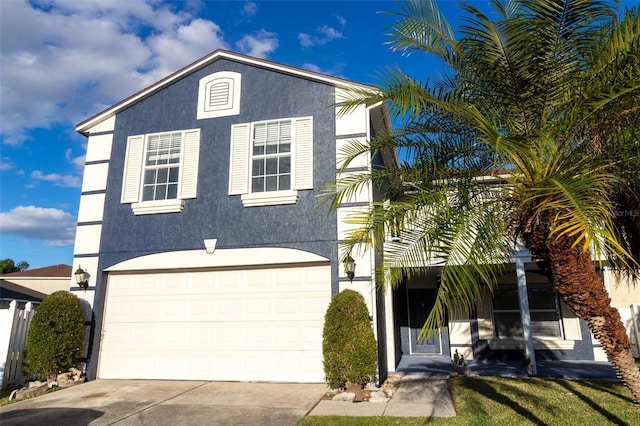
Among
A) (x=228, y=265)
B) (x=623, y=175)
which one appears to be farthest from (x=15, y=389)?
(x=623, y=175)

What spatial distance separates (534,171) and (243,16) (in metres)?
8.55

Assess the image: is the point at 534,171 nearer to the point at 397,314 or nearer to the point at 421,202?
the point at 421,202

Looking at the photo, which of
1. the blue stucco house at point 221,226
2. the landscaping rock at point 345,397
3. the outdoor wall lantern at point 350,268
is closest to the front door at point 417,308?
the blue stucco house at point 221,226

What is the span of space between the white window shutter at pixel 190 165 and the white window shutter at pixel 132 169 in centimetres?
117

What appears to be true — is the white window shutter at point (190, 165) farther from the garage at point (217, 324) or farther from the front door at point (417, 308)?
the front door at point (417, 308)

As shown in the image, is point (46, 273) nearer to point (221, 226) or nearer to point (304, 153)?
point (221, 226)

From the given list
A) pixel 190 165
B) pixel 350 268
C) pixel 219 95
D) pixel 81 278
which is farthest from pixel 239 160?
pixel 81 278

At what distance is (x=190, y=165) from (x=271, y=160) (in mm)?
1983

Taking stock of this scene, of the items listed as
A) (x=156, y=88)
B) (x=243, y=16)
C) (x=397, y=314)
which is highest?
(x=243, y=16)

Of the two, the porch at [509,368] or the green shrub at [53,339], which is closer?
the green shrub at [53,339]

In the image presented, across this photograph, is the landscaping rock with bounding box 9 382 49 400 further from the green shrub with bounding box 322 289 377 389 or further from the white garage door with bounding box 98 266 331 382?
the green shrub with bounding box 322 289 377 389

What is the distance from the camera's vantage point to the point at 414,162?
640 cm

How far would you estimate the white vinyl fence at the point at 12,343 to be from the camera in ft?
29.4

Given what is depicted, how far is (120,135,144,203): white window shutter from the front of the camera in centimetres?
1039
